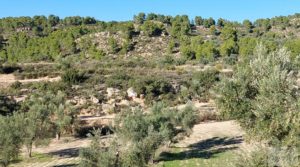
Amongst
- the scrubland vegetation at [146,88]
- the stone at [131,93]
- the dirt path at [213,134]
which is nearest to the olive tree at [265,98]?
the scrubland vegetation at [146,88]

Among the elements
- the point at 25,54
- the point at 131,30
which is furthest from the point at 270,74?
the point at 131,30

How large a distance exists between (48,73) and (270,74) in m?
Answer: 71.8

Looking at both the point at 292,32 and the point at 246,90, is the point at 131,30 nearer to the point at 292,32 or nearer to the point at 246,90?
the point at 292,32

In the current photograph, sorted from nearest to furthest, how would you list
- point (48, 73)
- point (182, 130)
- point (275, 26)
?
point (182, 130) → point (48, 73) → point (275, 26)

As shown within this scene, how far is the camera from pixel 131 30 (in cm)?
12194

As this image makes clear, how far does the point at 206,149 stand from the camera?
39875 millimetres

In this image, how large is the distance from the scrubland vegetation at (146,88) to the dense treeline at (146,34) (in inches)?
14.2

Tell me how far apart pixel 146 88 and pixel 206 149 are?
32.4 m

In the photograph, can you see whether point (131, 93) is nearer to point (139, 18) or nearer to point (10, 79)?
point (10, 79)

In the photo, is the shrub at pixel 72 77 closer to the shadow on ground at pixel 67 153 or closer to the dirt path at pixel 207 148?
the dirt path at pixel 207 148

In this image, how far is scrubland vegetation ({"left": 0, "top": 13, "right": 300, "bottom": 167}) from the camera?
17.4 metres

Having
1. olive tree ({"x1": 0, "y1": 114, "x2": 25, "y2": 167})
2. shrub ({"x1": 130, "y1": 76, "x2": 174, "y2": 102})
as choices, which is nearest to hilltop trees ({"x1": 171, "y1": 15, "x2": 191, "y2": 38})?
shrub ({"x1": 130, "y1": 76, "x2": 174, "y2": 102})

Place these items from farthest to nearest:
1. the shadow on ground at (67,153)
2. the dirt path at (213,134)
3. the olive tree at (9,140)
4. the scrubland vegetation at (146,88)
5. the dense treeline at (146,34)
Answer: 1. the dense treeline at (146,34)
2. the dirt path at (213,134)
3. the shadow on ground at (67,153)
4. the olive tree at (9,140)
5. the scrubland vegetation at (146,88)

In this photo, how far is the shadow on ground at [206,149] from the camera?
35.7 m
